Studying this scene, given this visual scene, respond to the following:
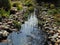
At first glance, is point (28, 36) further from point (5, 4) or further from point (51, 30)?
point (5, 4)

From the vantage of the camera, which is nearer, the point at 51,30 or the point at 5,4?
the point at 51,30


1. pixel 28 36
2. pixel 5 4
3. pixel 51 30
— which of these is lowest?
pixel 28 36

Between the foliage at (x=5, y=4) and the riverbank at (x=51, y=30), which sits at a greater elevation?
the foliage at (x=5, y=4)

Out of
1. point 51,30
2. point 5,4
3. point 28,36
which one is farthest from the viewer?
point 5,4

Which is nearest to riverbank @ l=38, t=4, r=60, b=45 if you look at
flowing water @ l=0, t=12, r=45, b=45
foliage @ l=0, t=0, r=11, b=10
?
flowing water @ l=0, t=12, r=45, b=45

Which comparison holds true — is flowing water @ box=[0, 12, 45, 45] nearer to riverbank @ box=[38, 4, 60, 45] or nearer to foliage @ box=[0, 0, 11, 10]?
riverbank @ box=[38, 4, 60, 45]

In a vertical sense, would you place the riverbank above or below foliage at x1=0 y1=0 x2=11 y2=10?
below

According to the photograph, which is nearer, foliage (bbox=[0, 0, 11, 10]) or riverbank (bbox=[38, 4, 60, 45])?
riverbank (bbox=[38, 4, 60, 45])

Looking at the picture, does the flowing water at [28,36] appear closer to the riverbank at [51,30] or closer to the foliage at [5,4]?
the riverbank at [51,30]

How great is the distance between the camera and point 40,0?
3431 cm

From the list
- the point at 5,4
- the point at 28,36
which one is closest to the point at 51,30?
the point at 28,36

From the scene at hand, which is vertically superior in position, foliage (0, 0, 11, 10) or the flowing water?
foliage (0, 0, 11, 10)

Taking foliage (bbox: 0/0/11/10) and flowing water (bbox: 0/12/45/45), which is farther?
foliage (bbox: 0/0/11/10)

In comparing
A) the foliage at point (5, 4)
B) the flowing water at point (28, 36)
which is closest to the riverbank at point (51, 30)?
the flowing water at point (28, 36)
